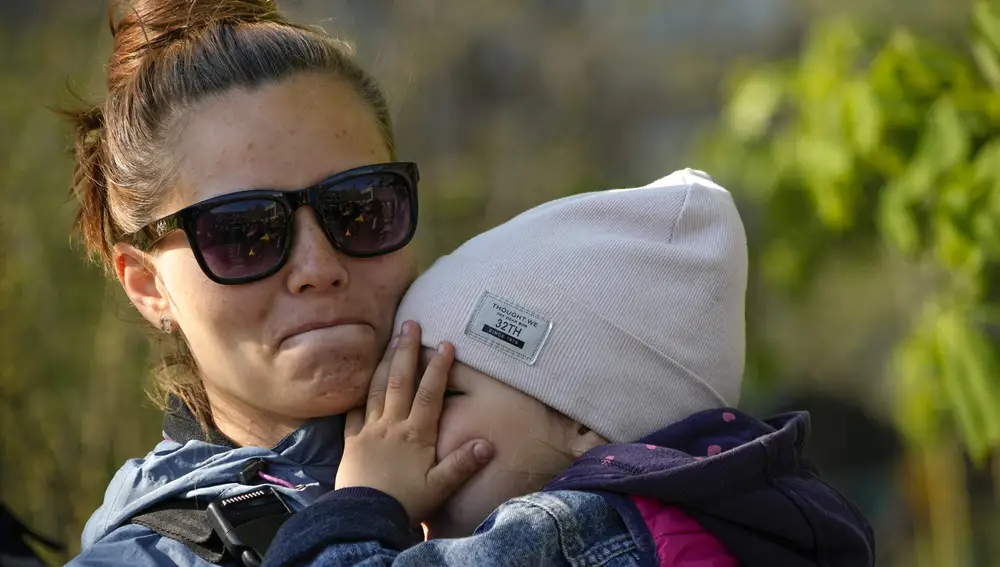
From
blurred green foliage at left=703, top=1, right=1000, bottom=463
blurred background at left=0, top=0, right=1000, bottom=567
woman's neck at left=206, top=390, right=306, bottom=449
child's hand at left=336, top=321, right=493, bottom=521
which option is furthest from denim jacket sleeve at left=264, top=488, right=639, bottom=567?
blurred green foliage at left=703, top=1, right=1000, bottom=463

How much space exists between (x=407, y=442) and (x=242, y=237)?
413 mm

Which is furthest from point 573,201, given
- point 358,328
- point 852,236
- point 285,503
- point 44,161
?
point 44,161

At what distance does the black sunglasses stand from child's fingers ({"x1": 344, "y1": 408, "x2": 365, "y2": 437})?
0.84 ft

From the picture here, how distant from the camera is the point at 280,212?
185cm

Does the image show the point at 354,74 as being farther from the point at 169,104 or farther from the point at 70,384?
the point at 70,384

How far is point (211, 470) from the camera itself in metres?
1.86

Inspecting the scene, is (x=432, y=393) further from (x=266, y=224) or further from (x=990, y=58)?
(x=990, y=58)

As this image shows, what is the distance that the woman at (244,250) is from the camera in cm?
185

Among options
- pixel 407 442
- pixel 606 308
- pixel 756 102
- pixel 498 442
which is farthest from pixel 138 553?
pixel 756 102

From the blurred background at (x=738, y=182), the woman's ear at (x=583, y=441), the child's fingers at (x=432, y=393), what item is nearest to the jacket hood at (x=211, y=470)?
the child's fingers at (x=432, y=393)

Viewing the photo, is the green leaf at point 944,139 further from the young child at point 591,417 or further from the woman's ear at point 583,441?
the woman's ear at point 583,441

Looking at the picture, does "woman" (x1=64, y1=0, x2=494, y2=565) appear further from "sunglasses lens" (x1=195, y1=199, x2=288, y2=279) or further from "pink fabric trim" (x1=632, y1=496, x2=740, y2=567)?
"pink fabric trim" (x1=632, y1=496, x2=740, y2=567)

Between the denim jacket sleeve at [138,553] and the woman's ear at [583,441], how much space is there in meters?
0.57

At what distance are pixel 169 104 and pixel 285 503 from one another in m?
0.70
